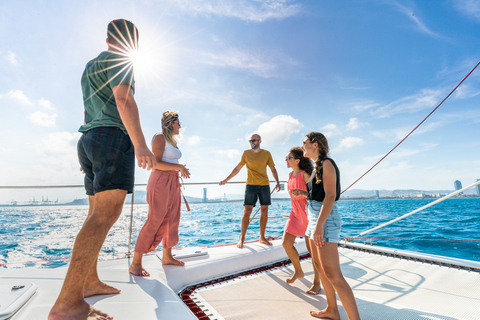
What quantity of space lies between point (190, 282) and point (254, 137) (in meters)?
1.96

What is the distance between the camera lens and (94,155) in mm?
1117

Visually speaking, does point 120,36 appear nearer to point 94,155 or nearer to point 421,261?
point 94,155

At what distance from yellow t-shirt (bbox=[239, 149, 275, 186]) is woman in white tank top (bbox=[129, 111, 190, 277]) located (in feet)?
4.35

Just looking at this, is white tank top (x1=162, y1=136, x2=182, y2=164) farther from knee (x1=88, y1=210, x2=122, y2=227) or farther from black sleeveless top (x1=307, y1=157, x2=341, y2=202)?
black sleeveless top (x1=307, y1=157, x2=341, y2=202)

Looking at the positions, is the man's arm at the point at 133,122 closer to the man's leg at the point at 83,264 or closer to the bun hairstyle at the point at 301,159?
the man's leg at the point at 83,264

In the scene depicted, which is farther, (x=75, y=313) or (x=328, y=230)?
(x=328, y=230)

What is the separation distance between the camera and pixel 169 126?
2.12m

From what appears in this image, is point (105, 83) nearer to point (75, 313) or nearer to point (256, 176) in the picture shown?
point (75, 313)

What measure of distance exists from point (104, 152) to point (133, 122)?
0.20 metres

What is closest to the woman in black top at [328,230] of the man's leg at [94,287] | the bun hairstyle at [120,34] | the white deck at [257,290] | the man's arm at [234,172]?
the white deck at [257,290]

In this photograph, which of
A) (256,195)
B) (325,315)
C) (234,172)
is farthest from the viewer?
(234,172)

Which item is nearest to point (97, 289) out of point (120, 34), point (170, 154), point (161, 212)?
point (161, 212)

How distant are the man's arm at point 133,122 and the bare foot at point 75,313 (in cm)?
63

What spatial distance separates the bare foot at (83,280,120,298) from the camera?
1274 millimetres
